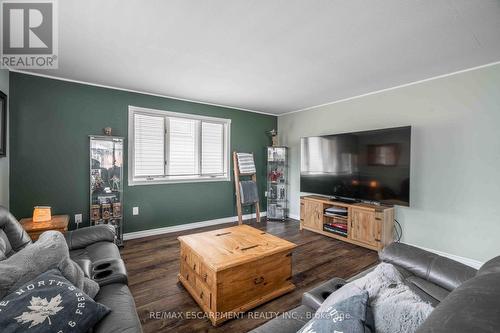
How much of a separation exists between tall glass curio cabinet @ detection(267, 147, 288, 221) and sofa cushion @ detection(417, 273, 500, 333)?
430cm

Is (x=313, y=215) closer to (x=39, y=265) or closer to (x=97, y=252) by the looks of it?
(x=97, y=252)

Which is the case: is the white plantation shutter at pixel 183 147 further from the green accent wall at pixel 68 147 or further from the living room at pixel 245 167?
the green accent wall at pixel 68 147

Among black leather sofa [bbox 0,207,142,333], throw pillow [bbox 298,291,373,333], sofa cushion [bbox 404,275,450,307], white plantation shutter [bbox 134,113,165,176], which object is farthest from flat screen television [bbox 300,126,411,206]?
black leather sofa [bbox 0,207,142,333]

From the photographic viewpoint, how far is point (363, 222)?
131 inches

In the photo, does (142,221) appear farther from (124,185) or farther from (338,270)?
(338,270)

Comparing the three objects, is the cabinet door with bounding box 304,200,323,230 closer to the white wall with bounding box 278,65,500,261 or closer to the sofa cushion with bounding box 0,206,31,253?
the white wall with bounding box 278,65,500,261

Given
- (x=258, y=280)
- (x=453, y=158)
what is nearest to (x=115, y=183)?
(x=258, y=280)

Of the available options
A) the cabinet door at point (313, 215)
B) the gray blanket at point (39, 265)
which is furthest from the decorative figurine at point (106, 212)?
the cabinet door at point (313, 215)

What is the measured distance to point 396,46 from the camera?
7.23 feet

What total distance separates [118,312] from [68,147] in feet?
9.83

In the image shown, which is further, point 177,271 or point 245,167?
point 245,167

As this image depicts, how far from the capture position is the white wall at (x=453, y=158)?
8.67ft

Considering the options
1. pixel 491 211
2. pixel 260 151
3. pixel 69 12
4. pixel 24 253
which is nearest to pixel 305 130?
pixel 260 151

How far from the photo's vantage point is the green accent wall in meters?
2.93
